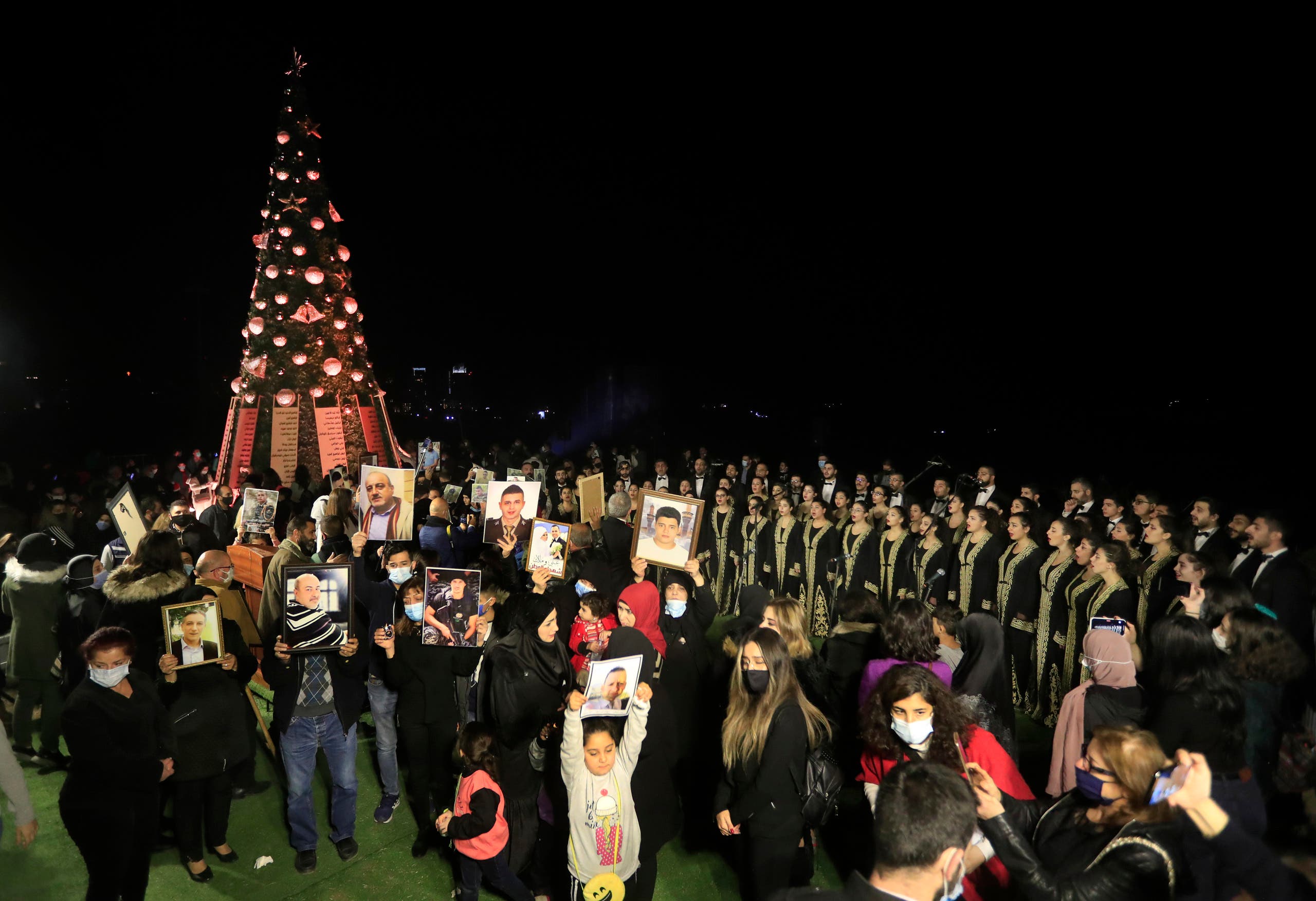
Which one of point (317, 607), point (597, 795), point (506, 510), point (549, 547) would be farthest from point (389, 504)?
point (597, 795)

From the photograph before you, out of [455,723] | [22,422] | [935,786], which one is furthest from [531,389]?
[935,786]

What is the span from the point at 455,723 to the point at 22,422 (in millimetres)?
29342

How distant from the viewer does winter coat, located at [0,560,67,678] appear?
6.65 meters

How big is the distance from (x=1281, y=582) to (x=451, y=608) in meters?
7.30

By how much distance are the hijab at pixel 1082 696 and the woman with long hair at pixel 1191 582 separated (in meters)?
1.83

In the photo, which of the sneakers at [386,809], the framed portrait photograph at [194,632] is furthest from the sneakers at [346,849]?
the framed portrait photograph at [194,632]

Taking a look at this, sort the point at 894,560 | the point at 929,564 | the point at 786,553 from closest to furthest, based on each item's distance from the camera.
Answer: the point at 929,564
the point at 894,560
the point at 786,553

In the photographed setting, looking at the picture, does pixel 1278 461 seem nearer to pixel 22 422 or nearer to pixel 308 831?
pixel 308 831

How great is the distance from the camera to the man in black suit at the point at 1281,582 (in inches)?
269

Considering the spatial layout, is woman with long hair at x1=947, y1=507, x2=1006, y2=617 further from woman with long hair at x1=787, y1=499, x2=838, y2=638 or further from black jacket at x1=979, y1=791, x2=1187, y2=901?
black jacket at x1=979, y1=791, x2=1187, y2=901

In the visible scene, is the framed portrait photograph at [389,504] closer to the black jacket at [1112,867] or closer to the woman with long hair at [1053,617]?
the black jacket at [1112,867]

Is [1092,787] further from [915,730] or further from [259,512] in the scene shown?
[259,512]

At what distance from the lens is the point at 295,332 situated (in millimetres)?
15742

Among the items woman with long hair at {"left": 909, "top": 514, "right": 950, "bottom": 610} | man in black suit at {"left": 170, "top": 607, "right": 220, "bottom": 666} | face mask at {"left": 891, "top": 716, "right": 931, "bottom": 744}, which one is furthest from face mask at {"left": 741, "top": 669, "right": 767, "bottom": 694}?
woman with long hair at {"left": 909, "top": 514, "right": 950, "bottom": 610}
